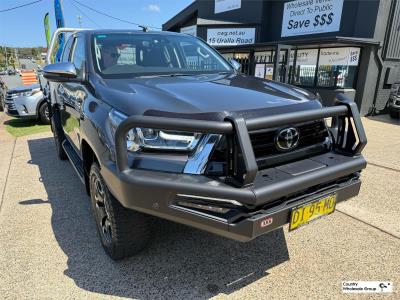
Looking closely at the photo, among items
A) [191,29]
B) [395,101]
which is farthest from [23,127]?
[191,29]

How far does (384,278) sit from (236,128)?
1.73m

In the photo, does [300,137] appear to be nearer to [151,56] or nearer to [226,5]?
[151,56]

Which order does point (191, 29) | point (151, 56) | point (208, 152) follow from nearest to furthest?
point (208, 152), point (151, 56), point (191, 29)

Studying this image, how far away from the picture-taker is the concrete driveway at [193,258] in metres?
2.36

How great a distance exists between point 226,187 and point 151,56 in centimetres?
198

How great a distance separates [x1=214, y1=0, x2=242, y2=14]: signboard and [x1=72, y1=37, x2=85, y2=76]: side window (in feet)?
49.0

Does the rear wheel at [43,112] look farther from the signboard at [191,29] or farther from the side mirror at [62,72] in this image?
the signboard at [191,29]

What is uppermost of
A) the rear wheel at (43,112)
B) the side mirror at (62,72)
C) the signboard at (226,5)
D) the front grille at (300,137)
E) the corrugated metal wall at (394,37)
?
the signboard at (226,5)

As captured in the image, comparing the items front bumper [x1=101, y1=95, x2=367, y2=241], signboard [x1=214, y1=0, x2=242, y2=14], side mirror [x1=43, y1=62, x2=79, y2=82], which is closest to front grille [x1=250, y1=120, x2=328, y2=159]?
front bumper [x1=101, y1=95, x2=367, y2=241]

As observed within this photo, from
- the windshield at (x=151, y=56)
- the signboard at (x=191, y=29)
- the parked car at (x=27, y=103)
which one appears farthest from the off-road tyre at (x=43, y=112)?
the signboard at (x=191, y=29)

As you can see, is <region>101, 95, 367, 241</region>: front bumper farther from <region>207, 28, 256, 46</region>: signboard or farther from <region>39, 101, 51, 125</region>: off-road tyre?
<region>207, 28, 256, 46</region>: signboard

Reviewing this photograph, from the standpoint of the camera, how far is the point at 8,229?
3207 mm

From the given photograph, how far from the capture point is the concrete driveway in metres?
2.36

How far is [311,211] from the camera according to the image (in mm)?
2150
